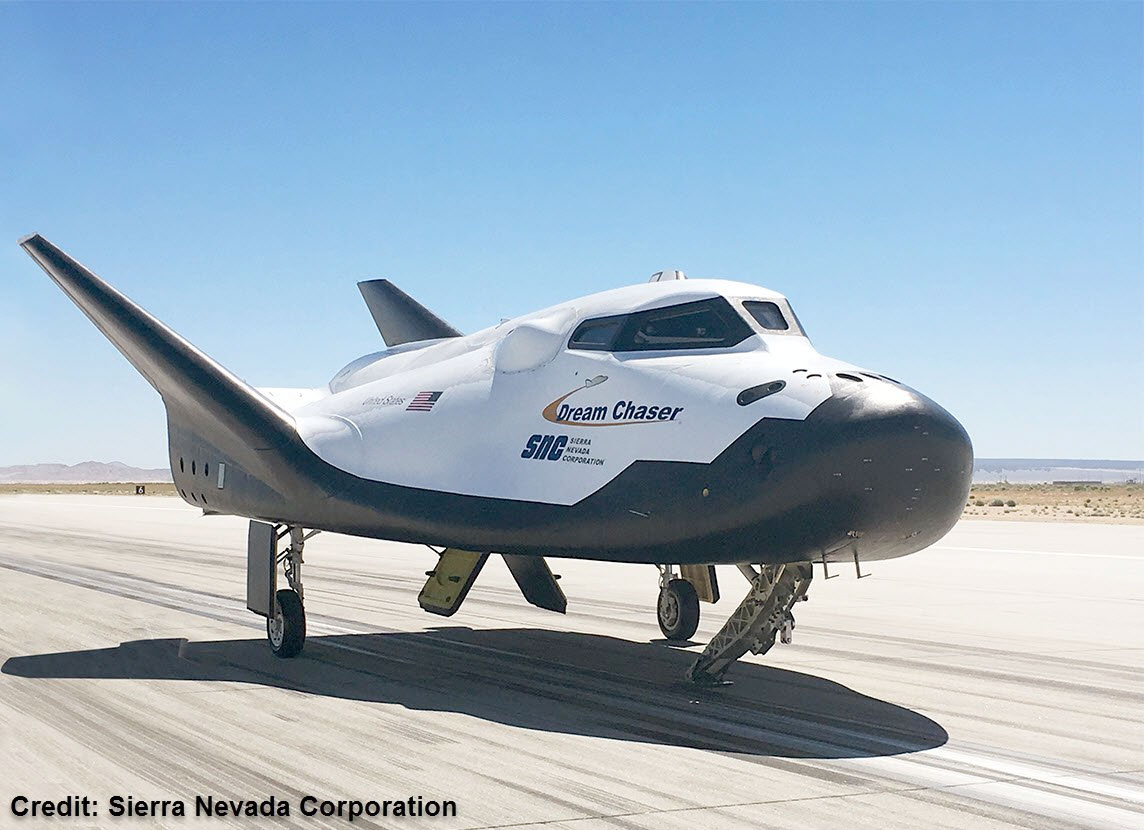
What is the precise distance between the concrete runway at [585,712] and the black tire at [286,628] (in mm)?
198

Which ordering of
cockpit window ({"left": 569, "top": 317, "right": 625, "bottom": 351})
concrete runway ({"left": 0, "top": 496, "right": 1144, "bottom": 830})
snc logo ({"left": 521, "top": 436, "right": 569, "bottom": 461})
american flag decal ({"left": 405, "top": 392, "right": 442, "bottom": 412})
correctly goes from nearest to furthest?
1. concrete runway ({"left": 0, "top": 496, "right": 1144, "bottom": 830})
2. snc logo ({"left": 521, "top": 436, "right": 569, "bottom": 461})
3. cockpit window ({"left": 569, "top": 317, "right": 625, "bottom": 351})
4. american flag decal ({"left": 405, "top": 392, "right": 442, "bottom": 412})

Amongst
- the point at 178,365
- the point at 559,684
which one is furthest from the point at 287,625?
the point at 559,684

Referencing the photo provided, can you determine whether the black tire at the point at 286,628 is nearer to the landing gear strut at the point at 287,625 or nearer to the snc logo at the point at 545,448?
the landing gear strut at the point at 287,625

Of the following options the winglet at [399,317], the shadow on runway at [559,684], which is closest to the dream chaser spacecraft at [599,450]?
the shadow on runway at [559,684]

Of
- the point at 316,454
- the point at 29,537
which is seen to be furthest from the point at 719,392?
the point at 29,537

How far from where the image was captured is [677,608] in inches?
600

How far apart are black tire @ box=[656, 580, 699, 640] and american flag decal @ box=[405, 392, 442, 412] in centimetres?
448

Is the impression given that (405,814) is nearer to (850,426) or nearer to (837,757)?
(837,757)

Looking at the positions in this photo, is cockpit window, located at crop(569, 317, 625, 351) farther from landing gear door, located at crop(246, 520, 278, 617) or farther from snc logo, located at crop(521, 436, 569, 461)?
landing gear door, located at crop(246, 520, 278, 617)

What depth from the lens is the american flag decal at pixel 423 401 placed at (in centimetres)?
1295

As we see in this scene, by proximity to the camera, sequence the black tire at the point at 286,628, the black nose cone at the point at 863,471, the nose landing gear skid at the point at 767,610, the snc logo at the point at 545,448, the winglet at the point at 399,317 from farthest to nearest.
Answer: the winglet at the point at 399,317 < the black tire at the point at 286,628 < the snc logo at the point at 545,448 < the nose landing gear skid at the point at 767,610 < the black nose cone at the point at 863,471

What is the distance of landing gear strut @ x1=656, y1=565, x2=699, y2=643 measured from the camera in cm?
1518

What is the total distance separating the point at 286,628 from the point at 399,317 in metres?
7.10

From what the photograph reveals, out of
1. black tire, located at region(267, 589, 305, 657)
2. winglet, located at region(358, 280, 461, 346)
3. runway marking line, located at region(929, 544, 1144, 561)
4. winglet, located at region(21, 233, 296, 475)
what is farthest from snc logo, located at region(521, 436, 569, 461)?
runway marking line, located at region(929, 544, 1144, 561)
